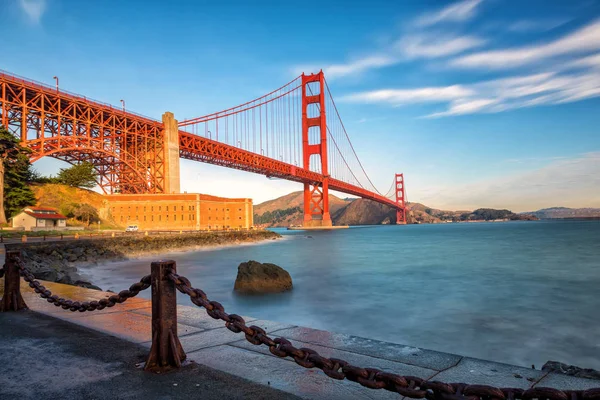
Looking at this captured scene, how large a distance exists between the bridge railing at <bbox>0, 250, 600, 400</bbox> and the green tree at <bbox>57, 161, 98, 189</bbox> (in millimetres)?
43546

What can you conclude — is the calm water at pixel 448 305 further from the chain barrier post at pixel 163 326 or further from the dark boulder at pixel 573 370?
the chain barrier post at pixel 163 326

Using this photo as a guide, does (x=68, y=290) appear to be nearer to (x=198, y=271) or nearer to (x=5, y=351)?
(x=5, y=351)

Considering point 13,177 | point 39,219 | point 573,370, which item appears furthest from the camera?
point 13,177

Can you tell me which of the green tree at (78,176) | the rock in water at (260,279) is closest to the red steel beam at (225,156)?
the green tree at (78,176)

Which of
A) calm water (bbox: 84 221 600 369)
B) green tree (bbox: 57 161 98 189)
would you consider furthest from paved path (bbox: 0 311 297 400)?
green tree (bbox: 57 161 98 189)

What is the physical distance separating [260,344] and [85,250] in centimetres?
2266

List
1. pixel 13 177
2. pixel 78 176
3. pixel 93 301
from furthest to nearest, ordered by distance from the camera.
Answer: pixel 78 176 → pixel 13 177 → pixel 93 301

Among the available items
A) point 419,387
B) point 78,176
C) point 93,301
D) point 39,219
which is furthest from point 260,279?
point 78,176

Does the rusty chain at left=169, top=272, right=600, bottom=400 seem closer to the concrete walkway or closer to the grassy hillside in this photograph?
the concrete walkway

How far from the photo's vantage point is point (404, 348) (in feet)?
11.1

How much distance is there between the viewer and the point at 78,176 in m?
43.4

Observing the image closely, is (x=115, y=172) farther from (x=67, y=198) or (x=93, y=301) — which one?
(x=93, y=301)

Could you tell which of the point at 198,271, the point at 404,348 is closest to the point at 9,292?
the point at 404,348

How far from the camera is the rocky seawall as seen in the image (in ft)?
45.2
